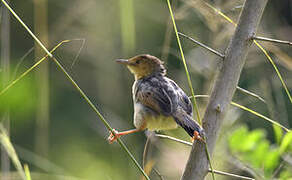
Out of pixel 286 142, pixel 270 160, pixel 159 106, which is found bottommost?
pixel 270 160

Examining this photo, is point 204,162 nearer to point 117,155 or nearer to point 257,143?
point 257,143

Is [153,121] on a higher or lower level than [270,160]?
higher

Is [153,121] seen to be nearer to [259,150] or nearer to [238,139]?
[238,139]

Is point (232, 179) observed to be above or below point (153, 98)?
below

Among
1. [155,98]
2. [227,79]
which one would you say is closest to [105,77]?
[155,98]

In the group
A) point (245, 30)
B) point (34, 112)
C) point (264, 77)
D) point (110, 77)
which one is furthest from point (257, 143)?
point (34, 112)

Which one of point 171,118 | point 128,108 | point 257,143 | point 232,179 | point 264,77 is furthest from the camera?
point 128,108

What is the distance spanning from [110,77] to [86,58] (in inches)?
15.7

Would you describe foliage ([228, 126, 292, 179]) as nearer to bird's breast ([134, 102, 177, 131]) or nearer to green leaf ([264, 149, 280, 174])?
green leaf ([264, 149, 280, 174])

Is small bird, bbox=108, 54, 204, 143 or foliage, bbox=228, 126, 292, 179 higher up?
small bird, bbox=108, 54, 204, 143

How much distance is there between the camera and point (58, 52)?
20.8ft

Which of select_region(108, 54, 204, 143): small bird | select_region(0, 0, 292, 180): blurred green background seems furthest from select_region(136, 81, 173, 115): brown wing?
select_region(0, 0, 292, 180): blurred green background

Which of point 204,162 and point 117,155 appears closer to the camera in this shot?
point 204,162

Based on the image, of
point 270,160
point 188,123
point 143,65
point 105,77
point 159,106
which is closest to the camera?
point 270,160
